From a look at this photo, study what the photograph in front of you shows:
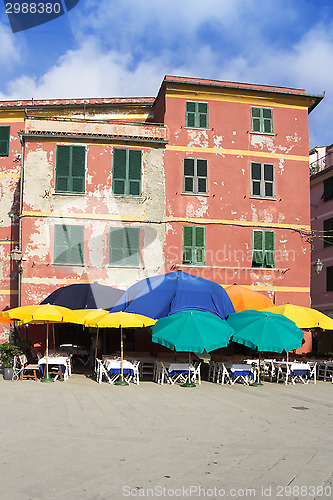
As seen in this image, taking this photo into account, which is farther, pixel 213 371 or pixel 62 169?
pixel 62 169

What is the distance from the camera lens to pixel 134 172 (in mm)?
22375

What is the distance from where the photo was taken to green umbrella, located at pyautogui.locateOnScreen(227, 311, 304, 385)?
14930 millimetres

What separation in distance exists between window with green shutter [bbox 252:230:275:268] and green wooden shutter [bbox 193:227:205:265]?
7.49ft

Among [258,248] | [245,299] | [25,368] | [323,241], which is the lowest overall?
[25,368]

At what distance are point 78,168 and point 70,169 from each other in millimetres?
337

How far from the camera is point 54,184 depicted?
21781 millimetres

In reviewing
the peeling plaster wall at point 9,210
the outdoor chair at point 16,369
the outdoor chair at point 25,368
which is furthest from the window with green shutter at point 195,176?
the outdoor chair at point 16,369

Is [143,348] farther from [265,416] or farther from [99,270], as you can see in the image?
[265,416]

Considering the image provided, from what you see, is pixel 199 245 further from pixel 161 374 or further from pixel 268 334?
pixel 268 334

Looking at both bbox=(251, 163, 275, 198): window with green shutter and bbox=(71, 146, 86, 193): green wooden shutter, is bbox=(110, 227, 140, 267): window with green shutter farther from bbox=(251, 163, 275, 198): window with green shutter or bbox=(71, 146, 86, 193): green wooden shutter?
bbox=(251, 163, 275, 198): window with green shutter

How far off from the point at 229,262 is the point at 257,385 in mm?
7335

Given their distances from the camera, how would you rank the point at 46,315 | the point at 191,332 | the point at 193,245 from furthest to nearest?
the point at 193,245 → the point at 46,315 → the point at 191,332

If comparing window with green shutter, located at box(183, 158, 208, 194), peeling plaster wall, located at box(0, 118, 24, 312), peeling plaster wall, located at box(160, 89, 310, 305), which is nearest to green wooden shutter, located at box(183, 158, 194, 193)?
window with green shutter, located at box(183, 158, 208, 194)

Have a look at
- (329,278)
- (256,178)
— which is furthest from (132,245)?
(329,278)
